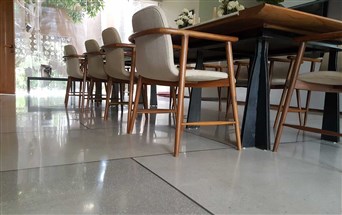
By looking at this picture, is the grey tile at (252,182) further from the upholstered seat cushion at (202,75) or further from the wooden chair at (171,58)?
the upholstered seat cushion at (202,75)

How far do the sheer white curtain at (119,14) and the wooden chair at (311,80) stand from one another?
708 centimetres

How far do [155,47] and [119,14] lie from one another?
714 centimetres

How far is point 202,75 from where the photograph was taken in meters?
1.58

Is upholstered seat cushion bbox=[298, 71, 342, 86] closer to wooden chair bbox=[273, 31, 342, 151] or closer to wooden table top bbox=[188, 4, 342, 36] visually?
wooden chair bbox=[273, 31, 342, 151]

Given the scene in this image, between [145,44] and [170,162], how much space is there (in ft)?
2.60

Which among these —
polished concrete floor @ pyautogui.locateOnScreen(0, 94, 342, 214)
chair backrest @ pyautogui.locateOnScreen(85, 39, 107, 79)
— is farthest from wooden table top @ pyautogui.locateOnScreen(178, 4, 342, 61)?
chair backrest @ pyautogui.locateOnScreen(85, 39, 107, 79)

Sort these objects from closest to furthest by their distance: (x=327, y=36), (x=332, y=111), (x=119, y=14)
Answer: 1. (x=327, y=36)
2. (x=332, y=111)
3. (x=119, y=14)

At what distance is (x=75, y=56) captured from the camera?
373 cm

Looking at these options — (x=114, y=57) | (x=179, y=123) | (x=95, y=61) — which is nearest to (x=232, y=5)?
(x=114, y=57)

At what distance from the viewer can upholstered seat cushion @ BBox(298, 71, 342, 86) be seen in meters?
1.47

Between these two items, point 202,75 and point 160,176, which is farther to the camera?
point 202,75

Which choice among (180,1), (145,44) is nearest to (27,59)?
(180,1)

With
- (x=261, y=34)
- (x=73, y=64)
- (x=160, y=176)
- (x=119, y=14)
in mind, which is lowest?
(x=160, y=176)

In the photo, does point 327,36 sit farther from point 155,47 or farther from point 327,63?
point 155,47
